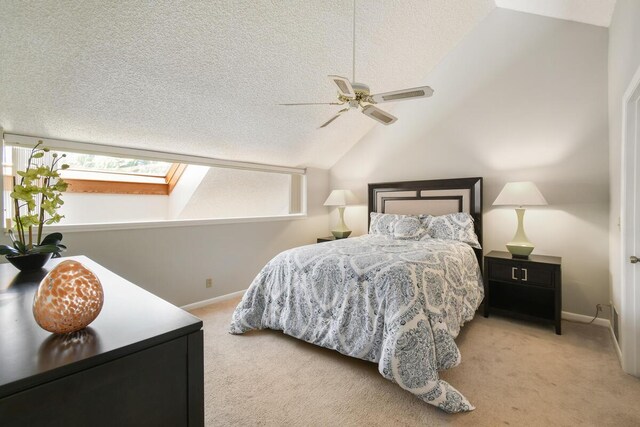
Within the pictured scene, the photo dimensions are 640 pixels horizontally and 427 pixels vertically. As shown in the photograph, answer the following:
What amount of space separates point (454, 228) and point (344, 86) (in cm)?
236

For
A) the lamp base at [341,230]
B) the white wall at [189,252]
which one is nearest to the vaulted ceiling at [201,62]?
the white wall at [189,252]

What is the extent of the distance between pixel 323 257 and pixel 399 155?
246 centimetres

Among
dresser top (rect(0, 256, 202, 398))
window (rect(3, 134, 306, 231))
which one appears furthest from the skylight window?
dresser top (rect(0, 256, 202, 398))

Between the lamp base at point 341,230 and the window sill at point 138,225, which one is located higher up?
the window sill at point 138,225

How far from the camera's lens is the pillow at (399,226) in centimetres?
358

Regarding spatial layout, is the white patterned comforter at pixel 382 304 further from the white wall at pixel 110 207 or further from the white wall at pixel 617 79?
the white wall at pixel 110 207

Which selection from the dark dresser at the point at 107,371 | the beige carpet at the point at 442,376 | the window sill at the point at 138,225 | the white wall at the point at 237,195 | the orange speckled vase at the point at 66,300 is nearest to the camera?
the dark dresser at the point at 107,371

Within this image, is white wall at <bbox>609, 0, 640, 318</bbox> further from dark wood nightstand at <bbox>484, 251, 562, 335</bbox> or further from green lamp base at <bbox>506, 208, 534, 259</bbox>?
green lamp base at <bbox>506, 208, 534, 259</bbox>

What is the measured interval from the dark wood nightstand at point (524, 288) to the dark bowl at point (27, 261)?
140 inches

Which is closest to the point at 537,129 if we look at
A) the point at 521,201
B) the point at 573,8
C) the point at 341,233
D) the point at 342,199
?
the point at 521,201

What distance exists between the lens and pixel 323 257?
8.50 feet

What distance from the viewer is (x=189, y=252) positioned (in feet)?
11.2

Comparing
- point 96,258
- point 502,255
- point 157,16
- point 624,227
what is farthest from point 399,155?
point 96,258

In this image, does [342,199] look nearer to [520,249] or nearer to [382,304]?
A: [520,249]
